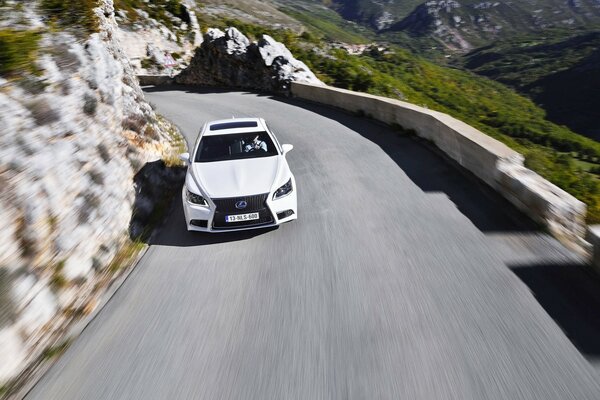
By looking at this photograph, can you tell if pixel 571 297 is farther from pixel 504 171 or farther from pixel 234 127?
pixel 234 127

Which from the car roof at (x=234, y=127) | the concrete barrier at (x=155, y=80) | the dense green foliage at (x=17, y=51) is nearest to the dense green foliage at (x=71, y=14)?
the dense green foliage at (x=17, y=51)

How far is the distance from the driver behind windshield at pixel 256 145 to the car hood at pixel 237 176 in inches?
16.0

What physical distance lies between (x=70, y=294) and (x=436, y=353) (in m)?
4.34

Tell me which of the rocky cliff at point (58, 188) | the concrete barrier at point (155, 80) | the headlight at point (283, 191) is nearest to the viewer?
the rocky cliff at point (58, 188)

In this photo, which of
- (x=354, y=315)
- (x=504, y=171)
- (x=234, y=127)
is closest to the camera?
(x=354, y=315)

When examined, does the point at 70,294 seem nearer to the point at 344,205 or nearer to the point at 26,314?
the point at 26,314

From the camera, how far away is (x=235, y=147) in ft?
25.9

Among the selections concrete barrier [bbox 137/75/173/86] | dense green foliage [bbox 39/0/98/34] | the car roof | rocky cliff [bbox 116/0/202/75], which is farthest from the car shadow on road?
rocky cliff [bbox 116/0/202/75]

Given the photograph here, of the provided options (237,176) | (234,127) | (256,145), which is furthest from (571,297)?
(234,127)

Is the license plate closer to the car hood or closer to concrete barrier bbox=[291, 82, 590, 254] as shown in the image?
the car hood

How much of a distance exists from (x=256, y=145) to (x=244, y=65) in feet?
72.1

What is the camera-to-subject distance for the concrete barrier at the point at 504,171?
6.06m

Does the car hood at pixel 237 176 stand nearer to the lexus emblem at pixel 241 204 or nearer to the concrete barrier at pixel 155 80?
the lexus emblem at pixel 241 204

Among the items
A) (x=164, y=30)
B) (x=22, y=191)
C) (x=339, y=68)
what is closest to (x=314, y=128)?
(x=22, y=191)
